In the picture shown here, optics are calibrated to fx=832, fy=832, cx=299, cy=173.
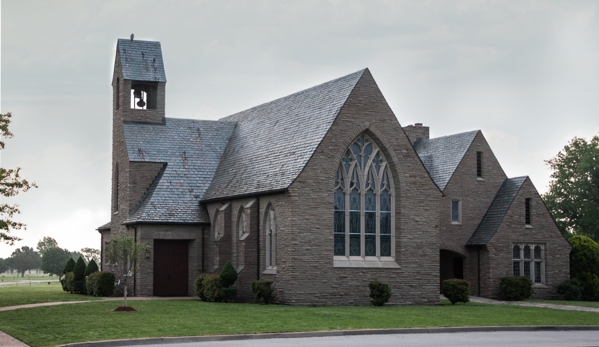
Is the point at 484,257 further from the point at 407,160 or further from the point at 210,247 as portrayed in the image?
the point at 210,247

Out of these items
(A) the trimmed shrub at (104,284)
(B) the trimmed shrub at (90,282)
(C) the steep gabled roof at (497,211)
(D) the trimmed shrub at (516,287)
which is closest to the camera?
(A) the trimmed shrub at (104,284)

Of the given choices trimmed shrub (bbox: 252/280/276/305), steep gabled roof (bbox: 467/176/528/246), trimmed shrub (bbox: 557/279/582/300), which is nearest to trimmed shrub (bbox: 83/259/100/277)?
trimmed shrub (bbox: 252/280/276/305)

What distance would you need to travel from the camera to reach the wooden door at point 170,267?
4272cm

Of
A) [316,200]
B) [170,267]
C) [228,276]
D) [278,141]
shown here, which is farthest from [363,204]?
[170,267]

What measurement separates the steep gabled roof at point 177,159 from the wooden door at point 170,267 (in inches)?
61.1

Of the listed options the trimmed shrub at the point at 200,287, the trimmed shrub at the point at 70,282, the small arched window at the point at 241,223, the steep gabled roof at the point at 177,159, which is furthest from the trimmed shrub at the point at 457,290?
the trimmed shrub at the point at 70,282

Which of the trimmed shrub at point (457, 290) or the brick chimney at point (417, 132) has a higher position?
the brick chimney at point (417, 132)

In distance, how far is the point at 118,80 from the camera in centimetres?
4950

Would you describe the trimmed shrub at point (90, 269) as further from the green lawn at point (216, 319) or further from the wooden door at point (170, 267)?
the green lawn at point (216, 319)

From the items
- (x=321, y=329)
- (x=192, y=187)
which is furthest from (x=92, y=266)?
(x=321, y=329)

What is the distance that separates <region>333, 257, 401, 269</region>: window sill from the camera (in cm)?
3649

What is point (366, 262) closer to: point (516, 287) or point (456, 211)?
point (516, 287)

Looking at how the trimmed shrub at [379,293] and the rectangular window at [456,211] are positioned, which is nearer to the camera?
the trimmed shrub at [379,293]

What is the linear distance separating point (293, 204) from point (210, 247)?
29.5ft
